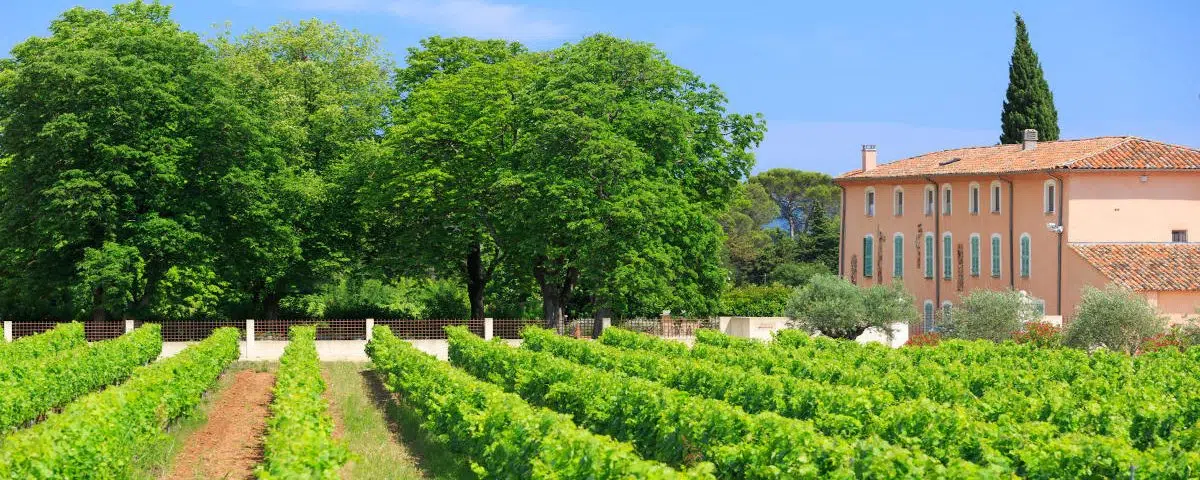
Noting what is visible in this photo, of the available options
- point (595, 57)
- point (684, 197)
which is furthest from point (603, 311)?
point (595, 57)

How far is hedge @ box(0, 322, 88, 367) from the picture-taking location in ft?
110

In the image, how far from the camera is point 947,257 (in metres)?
51.8

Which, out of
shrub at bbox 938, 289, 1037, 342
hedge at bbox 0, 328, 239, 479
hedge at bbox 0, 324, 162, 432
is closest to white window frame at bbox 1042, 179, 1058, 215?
shrub at bbox 938, 289, 1037, 342

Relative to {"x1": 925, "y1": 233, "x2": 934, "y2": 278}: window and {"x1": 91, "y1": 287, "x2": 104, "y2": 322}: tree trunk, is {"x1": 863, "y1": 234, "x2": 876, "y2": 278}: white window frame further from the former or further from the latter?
{"x1": 91, "y1": 287, "x2": 104, "y2": 322}: tree trunk

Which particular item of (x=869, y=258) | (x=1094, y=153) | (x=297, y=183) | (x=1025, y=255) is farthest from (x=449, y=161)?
(x=1094, y=153)

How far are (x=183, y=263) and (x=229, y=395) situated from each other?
15613 mm

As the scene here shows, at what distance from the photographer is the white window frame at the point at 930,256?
172 feet

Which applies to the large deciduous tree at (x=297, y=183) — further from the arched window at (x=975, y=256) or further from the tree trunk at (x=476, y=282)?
the arched window at (x=975, y=256)

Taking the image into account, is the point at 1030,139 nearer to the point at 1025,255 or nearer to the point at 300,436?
the point at 1025,255

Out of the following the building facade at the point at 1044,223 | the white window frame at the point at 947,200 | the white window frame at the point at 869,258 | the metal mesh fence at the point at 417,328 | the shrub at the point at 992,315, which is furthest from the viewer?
the white window frame at the point at 869,258

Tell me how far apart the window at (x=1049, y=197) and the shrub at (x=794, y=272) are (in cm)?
3371

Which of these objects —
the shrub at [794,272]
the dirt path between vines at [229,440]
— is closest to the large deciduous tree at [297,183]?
the dirt path between vines at [229,440]

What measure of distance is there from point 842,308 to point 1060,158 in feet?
32.2

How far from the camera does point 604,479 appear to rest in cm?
1334
